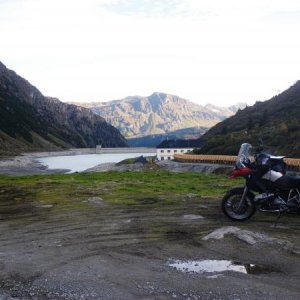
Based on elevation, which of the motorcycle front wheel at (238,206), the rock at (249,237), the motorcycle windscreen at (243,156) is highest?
the motorcycle windscreen at (243,156)

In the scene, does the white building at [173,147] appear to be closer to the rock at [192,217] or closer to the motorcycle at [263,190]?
the rock at [192,217]

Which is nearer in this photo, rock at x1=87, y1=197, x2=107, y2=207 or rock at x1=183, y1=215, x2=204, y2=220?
rock at x1=183, y1=215, x2=204, y2=220

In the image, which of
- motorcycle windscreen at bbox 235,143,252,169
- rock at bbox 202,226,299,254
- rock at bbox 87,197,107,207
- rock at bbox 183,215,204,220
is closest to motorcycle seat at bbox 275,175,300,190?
motorcycle windscreen at bbox 235,143,252,169

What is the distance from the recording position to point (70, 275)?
24.9ft

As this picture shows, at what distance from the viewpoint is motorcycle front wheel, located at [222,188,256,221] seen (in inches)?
468

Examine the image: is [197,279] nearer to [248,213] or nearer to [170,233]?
[170,233]

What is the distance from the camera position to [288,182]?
37.4 feet

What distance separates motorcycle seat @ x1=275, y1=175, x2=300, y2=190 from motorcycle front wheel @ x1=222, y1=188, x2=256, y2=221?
840 mm

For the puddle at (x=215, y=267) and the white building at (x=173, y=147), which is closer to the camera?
the puddle at (x=215, y=267)

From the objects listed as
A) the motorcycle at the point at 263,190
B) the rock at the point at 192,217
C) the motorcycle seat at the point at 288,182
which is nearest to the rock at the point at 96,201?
the rock at the point at 192,217

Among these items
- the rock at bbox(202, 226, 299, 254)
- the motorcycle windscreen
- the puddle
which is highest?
the motorcycle windscreen

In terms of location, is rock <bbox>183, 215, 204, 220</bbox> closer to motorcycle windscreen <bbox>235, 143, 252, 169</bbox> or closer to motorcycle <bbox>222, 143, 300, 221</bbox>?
motorcycle <bbox>222, 143, 300, 221</bbox>

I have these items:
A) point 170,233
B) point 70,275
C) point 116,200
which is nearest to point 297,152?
point 116,200

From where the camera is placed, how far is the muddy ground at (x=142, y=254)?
687 cm
